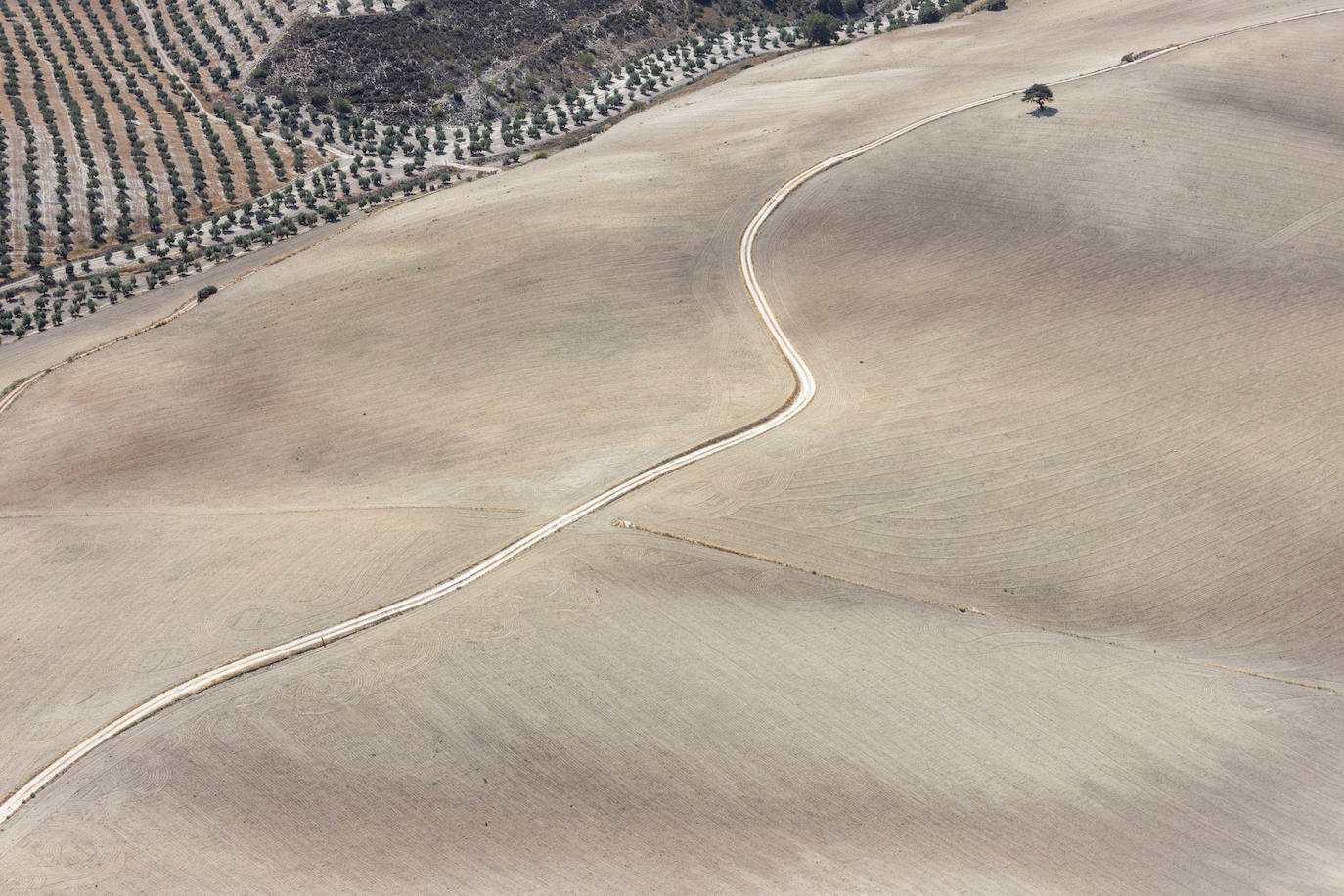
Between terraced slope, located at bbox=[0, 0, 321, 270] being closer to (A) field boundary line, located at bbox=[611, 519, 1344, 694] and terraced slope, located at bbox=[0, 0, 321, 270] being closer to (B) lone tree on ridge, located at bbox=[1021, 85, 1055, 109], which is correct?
(B) lone tree on ridge, located at bbox=[1021, 85, 1055, 109]

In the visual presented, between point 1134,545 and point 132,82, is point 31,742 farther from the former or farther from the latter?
point 132,82

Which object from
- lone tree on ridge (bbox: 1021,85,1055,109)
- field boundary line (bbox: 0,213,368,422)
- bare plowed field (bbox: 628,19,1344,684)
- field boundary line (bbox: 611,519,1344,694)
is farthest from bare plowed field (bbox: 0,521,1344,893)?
lone tree on ridge (bbox: 1021,85,1055,109)

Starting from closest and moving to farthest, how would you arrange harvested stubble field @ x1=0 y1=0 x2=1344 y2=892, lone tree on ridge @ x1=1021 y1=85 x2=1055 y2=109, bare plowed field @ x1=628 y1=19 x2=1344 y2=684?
harvested stubble field @ x1=0 y1=0 x2=1344 y2=892
bare plowed field @ x1=628 y1=19 x2=1344 y2=684
lone tree on ridge @ x1=1021 y1=85 x2=1055 y2=109

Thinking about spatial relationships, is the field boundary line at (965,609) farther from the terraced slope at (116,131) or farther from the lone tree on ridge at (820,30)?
the lone tree on ridge at (820,30)

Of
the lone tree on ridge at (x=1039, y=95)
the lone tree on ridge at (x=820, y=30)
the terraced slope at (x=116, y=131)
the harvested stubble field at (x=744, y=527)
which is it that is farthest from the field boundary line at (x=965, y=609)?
the lone tree on ridge at (x=820, y=30)

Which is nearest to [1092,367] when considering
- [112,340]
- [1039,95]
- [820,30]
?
[1039,95]

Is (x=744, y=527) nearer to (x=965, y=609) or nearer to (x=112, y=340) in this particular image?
(x=965, y=609)
